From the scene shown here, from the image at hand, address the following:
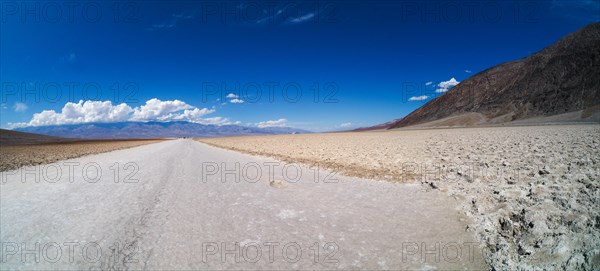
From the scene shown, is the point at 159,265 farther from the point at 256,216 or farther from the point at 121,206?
the point at 121,206

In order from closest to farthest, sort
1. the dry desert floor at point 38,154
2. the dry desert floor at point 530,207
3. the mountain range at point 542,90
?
the dry desert floor at point 530,207 → the dry desert floor at point 38,154 → the mountain range at point 542,90

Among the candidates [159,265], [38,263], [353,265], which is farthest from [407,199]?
[38,263]

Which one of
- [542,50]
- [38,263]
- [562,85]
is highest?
[542,50]

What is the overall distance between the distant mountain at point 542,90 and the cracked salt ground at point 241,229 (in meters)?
79.4

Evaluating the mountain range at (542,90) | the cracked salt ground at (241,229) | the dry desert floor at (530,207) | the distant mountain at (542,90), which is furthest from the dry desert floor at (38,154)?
the distant mountain at (542,90)

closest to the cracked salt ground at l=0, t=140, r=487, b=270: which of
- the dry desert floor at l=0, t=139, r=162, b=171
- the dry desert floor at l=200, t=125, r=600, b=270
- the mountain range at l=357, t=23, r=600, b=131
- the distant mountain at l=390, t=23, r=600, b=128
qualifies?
the dry desert floor at l=200, t=125, r=600, b=270

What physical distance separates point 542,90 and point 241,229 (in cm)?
11371

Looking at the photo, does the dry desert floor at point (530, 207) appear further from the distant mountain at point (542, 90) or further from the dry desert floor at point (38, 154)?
the distant mountain at point (542, 90)

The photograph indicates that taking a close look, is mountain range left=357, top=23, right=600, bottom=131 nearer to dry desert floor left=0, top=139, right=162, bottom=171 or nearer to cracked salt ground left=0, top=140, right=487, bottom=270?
cracked salt ground left=0, top=140, right=487, bottom=270

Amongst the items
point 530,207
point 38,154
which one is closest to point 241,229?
point 530,207

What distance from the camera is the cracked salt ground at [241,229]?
3795 millimetres

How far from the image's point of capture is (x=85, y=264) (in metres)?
3.79

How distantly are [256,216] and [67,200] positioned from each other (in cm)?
640

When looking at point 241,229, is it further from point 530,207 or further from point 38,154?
point 38,154
